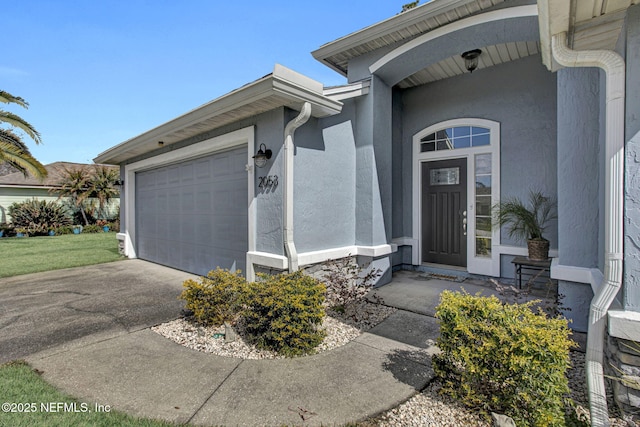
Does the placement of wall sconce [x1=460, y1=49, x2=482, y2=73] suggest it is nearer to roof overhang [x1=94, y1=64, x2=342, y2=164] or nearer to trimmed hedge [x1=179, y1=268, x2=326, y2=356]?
roof overhang [x1=94, y1=64, x2=342, y2=164]

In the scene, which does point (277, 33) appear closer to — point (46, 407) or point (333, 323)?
point (333, 323)

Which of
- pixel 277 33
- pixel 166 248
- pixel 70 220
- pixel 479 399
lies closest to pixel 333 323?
pixel 479 399

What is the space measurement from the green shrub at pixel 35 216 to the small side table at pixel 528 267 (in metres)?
20.8

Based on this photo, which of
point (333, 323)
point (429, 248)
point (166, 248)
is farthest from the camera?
point (166, 248)

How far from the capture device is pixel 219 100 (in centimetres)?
471

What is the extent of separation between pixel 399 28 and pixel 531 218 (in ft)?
12.3

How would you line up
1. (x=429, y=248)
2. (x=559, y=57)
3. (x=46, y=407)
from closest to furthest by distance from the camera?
(x=46, y=407) → (x=559, y=57) → (x=429, y=248)

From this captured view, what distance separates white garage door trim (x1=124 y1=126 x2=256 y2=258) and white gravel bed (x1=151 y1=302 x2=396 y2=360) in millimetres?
1619

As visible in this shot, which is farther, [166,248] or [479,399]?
[166,248]

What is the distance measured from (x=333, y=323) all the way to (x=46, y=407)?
2.81 m

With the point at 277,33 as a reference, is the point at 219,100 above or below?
below

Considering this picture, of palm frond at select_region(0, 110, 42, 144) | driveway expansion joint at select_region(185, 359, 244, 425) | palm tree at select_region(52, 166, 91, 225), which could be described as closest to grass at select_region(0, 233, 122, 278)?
palm frond at select_region(0, 110, 42, 144)

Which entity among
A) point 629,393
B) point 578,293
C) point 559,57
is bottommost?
point 629,393

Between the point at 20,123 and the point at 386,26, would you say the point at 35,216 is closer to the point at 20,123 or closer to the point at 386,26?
the point at 20,123
